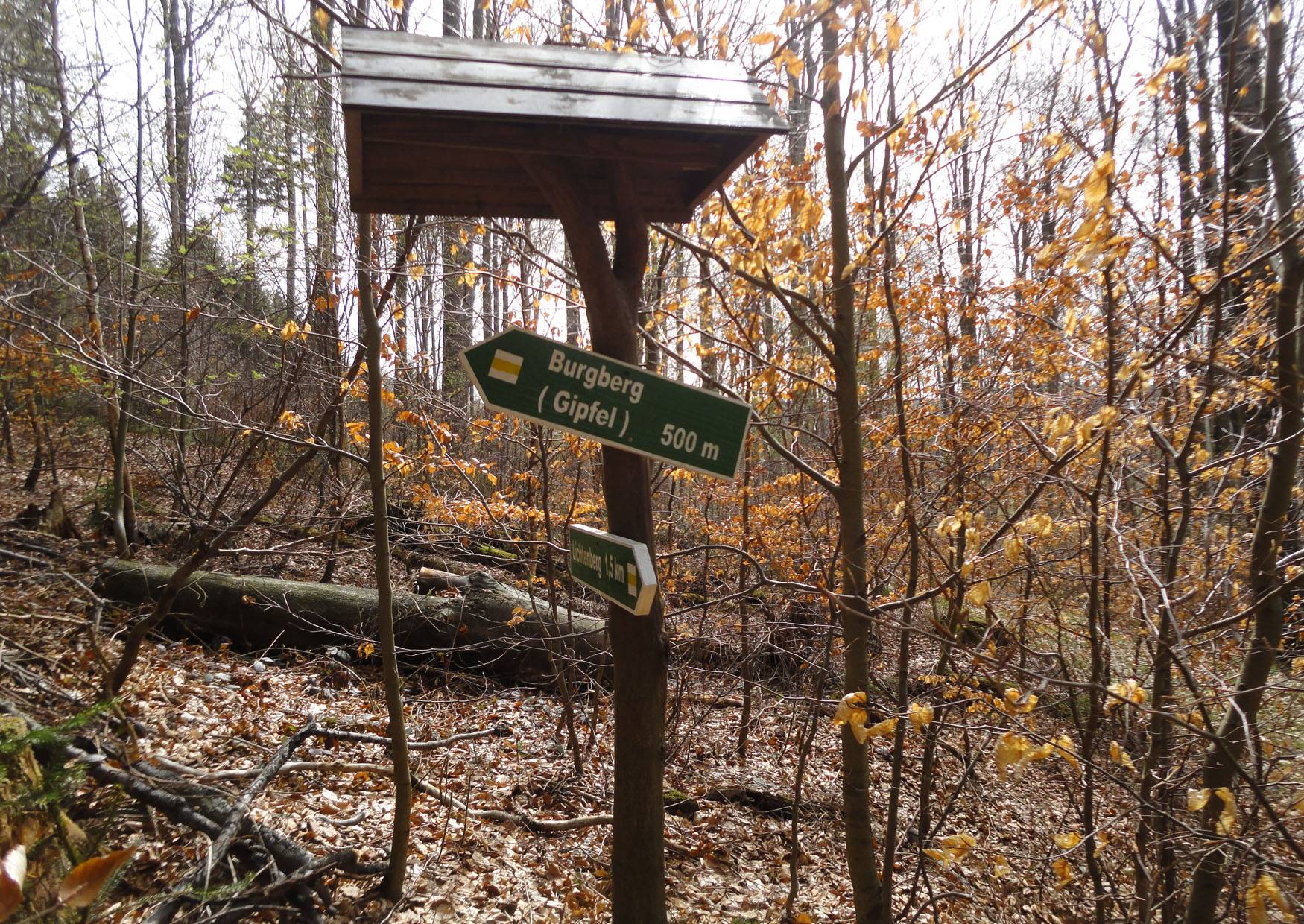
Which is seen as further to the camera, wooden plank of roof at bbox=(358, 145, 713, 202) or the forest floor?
the forest floor

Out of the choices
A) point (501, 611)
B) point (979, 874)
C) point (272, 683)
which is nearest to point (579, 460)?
point (501, 611)

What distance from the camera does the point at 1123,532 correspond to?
4195 mm

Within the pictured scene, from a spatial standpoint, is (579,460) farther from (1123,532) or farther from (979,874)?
(979,874)

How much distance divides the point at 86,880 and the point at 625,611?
1375 millimetres

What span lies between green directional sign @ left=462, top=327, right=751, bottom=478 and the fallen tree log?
466 centimetres

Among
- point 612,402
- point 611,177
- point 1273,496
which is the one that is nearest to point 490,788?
point 612,402

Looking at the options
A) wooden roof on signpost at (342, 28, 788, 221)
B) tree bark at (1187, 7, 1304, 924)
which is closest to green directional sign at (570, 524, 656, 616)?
wooden roof on signpost at (342, 28, 788, 221)

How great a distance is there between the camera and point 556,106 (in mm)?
1979

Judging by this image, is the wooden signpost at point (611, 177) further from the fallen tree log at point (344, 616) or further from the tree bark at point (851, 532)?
the fallen tree log at point (344, 616)

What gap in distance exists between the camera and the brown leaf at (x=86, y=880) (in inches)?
46.3

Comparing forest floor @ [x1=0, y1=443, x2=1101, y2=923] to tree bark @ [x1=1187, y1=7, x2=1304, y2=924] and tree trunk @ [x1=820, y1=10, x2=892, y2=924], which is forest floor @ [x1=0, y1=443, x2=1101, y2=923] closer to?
tree trunk @ [x1=820, y1=10, x2=892, y2=924]

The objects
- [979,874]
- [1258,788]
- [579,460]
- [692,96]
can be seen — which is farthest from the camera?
[579,460]

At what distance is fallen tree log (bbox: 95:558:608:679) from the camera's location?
6.61m

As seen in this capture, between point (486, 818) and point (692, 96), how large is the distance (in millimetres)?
4389
